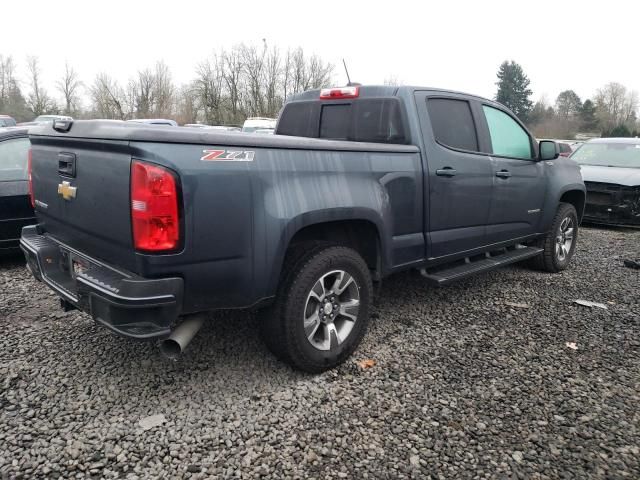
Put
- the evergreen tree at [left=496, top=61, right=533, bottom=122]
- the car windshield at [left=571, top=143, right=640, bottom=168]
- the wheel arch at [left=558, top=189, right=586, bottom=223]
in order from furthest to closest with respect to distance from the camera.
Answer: the evergreen tree at [left=496, top=61, right=533, bottom=122], the car windshield at [left=571, top=143, right=640, bottom=168], the wheel arch at [left=558, top=189, right=586, bottom=223]

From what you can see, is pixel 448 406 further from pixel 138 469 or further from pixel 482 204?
pixel 482 204

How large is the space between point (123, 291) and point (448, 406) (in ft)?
6.20

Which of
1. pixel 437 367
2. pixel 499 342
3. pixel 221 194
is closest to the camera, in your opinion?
pixel 221 194

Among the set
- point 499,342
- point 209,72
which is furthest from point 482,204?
point 209,72

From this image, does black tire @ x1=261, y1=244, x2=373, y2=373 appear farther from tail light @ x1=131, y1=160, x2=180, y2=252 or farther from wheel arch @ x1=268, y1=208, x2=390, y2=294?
tail light @ x1=131, y1=160, x2=180, y2=252

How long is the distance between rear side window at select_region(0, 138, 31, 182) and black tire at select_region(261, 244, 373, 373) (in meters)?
3.67

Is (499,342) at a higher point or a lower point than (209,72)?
lower

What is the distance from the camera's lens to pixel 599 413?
2773 millimetres

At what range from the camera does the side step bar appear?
3.85 meters

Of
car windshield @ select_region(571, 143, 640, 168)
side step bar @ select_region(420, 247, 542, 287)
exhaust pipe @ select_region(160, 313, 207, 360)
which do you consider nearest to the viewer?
exhaust pipe @ select_region(160, 313, 207, 360)

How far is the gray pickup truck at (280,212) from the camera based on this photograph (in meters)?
2.34

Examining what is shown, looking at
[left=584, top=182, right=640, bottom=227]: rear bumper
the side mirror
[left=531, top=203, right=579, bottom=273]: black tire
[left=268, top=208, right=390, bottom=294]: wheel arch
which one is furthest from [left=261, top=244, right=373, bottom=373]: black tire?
[left=584, top=182, right=640, bottom=227]: rear bumper

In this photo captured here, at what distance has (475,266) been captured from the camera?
4.30 m

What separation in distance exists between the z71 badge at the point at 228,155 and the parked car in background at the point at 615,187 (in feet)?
25.7
